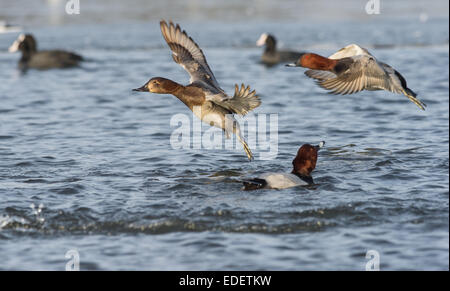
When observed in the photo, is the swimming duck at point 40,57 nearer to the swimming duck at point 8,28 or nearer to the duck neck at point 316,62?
the swimming duck at point 8,28

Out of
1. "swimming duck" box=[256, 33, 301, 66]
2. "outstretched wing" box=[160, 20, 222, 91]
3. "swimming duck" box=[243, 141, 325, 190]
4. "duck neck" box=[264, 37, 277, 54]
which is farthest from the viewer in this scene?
"duck neck" box=[264, 37, 277, 54]

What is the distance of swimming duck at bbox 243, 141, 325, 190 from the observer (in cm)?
877

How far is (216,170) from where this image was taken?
10125 millimetres

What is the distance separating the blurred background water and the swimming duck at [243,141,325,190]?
14 centimetres

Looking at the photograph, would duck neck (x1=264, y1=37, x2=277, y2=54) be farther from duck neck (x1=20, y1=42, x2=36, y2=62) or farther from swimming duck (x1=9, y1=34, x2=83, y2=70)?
duck neck (x1=20, y1=42, x2=36, y2=62)

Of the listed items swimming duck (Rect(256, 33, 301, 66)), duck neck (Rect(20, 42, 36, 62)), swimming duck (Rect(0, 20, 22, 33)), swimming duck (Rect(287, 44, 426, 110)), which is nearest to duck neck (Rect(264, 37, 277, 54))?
swimming duck (Rect(256, 33, 301, 66))

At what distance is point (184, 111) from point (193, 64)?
4.21m

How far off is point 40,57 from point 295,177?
11.4 meters

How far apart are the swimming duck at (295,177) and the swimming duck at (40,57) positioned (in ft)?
34.4

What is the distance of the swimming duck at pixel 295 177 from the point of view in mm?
8766

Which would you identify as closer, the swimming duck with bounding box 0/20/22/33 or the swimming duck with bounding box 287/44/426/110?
the swimming duck with bounding box 287/44/426/110

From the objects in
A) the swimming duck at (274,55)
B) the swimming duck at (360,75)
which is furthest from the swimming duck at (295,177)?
the swimming duck at (274,55)

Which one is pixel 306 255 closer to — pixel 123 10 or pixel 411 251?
pixel 411 251

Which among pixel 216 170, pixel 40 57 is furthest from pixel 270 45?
pixel 216 170
